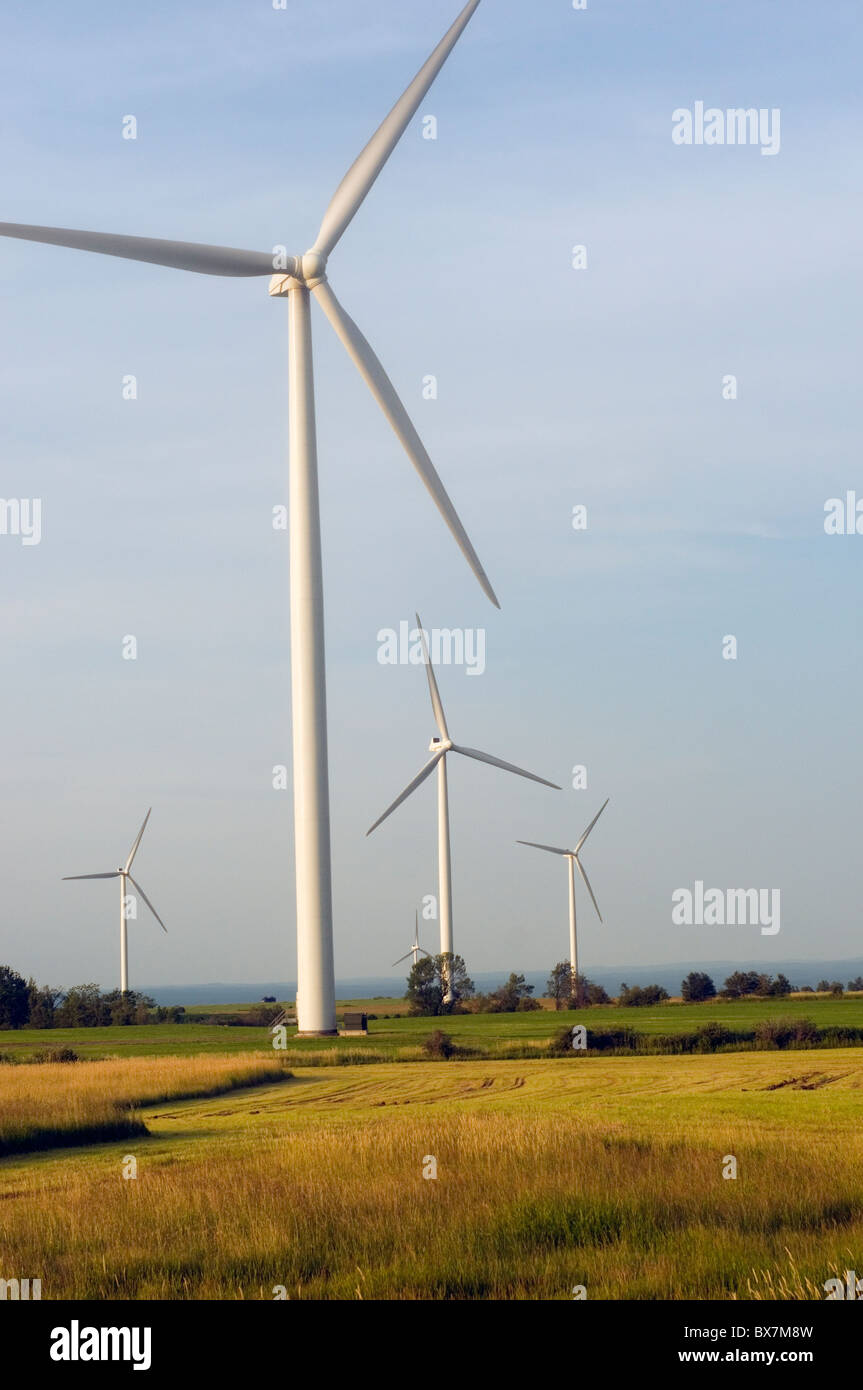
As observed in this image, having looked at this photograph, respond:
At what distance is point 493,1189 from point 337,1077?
22613mm

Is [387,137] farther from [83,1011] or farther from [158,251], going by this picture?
[83,1011]

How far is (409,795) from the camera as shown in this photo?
235 ft

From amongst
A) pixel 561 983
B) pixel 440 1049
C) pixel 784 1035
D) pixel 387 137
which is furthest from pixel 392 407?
pixel 561 983

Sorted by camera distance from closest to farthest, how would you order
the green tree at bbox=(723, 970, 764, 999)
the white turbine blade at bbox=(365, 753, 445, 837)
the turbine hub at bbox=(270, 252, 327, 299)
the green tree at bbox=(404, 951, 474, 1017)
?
the turbine hub at bbox=(270, 252, 327, 299) → the white turbine blade at bbox=(365, 753, 445, 837) → the green tree at bbox=(404, 951, 474, 1017) → the green tree at bbox=(723, 970, 764, 999)

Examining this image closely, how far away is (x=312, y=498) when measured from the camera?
5319 cm

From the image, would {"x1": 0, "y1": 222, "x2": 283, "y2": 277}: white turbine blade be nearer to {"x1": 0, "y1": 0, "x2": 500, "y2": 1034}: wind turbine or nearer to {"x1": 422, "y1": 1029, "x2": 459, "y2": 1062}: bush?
{"x1": 0, "y1": 0, "x2": 500, "y2": 1034}: wind turbine

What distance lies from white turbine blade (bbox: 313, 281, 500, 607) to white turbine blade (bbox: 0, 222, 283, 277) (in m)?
3.02

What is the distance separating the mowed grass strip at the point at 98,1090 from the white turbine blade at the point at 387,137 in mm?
30186

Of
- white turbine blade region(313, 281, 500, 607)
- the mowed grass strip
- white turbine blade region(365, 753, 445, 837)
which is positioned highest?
white turbine blade region(313, 281, 500, 607)

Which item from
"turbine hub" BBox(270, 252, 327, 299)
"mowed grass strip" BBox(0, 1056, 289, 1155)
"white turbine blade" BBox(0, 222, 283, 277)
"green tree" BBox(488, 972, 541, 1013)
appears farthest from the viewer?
"green tree" BBox(488, 972, 541, 1013)

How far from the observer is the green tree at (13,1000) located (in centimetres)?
9488

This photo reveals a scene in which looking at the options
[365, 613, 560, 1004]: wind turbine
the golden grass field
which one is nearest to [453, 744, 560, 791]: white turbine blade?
[365, 613, 560, 1004]: wind turbine

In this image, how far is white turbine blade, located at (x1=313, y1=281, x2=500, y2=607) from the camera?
49.2 meters
